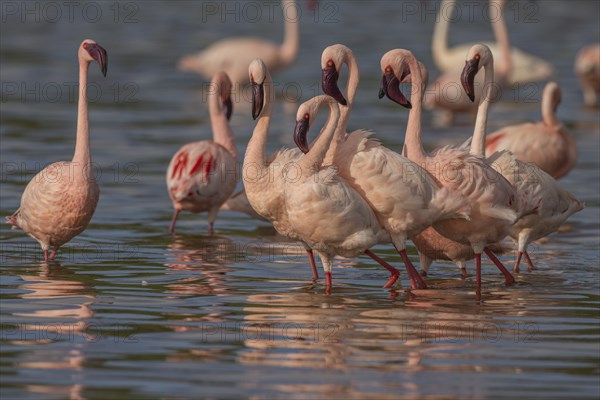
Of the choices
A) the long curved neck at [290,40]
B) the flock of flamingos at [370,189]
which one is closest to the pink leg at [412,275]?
the flock of flamingos at [370,189]

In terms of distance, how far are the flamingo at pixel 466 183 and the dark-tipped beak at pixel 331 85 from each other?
0.45m

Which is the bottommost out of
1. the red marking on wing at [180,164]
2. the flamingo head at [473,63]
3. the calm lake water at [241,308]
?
the calm lake water at [241,308]

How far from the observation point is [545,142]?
47.2 feet

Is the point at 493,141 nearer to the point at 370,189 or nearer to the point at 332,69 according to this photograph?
the point at 332,69

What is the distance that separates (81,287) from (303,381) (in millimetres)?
3200

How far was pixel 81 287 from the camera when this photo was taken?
991cm

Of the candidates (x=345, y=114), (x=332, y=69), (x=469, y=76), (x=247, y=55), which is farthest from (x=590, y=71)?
(x=332, y=69)

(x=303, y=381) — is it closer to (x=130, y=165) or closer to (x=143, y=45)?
(x=130, y=165)

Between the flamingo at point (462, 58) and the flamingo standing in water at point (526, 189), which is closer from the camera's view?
the flamingo standing in water at point (526, 189)

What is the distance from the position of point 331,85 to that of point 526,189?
6.37 ft

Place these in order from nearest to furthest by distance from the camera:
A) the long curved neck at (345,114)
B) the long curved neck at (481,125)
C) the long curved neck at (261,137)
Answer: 1. the long curved neck at (345,114)
2. the long curved neck at (261,137)
3. the long curved neck at (481,125)

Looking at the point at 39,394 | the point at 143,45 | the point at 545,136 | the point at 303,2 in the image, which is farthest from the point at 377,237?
the point at 303,2

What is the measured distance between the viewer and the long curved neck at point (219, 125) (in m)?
13.9

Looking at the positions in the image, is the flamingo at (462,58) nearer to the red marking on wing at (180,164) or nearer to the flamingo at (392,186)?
the red marking on wing at (180,164)
